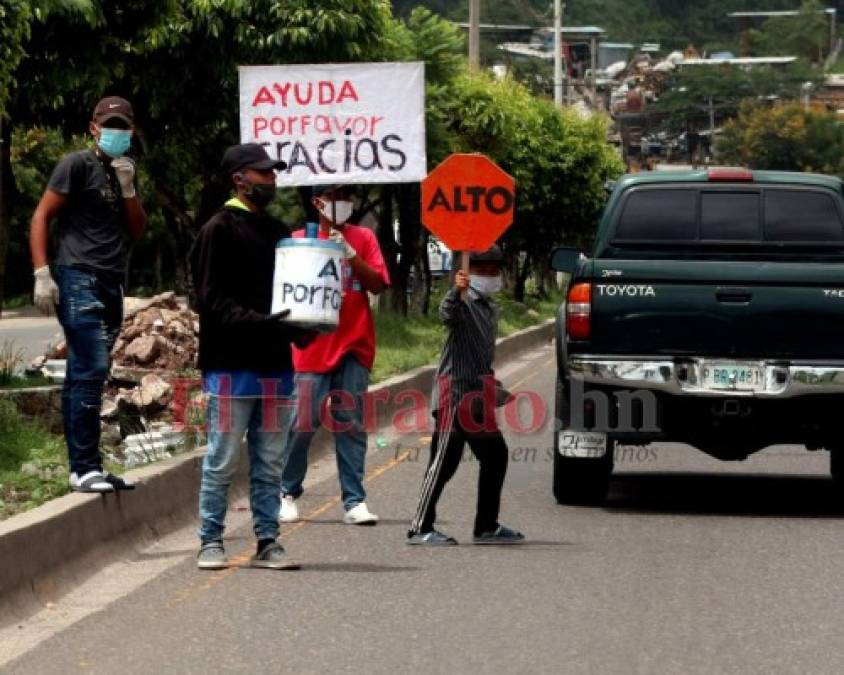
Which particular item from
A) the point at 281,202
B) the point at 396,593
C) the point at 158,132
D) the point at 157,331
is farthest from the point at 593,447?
the point at 281,202

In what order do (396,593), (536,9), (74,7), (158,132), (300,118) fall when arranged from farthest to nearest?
(536,9) → (158,132) → (74,7) → (300,118) → (396,593)

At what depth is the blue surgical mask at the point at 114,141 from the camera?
11.0 metres

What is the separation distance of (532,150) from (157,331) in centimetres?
2718

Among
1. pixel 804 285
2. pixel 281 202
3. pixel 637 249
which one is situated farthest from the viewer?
pixel 281 202

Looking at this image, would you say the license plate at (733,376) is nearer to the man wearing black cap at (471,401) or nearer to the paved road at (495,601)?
the paved road at (495,601)

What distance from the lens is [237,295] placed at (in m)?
10.5

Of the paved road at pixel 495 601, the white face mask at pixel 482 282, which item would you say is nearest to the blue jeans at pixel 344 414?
the paved road at pixel 495 601

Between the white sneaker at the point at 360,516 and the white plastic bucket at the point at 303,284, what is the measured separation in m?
2.16

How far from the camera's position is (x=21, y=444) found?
42.1ft

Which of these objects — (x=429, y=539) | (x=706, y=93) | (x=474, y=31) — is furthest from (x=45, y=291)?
(x=706, y=93)

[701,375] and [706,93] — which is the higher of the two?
[706,93]

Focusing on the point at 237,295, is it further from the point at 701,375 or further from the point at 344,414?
the point at 701,375

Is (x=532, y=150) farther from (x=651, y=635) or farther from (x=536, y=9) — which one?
(x=536, y=9)

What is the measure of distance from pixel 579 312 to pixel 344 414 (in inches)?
62.6
